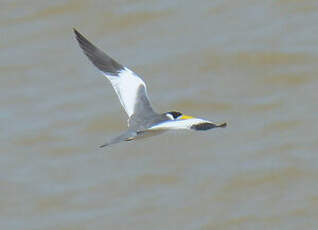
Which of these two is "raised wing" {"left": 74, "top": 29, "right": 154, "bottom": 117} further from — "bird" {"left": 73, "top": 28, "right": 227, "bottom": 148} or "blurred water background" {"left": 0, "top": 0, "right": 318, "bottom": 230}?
"blurred water background" {"left": 0, "top": 0, "right": 318, "bottom": 230}

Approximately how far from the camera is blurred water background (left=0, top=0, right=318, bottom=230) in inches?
350

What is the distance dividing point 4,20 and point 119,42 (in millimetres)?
1735

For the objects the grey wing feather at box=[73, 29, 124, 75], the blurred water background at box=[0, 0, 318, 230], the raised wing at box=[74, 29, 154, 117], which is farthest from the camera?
the blurred water background at box=[0, 0, 318, 230]

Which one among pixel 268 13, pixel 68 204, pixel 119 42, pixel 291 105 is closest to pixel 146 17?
pixel 119 42

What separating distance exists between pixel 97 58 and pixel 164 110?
166cm

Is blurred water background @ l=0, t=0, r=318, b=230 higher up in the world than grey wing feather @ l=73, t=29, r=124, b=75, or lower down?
lower down

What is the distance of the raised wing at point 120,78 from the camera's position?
8.45 metres

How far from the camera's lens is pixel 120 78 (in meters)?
8.73

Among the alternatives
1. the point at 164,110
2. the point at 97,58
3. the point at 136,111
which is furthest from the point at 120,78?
the point at 164,110

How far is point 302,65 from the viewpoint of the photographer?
10758 millimetres

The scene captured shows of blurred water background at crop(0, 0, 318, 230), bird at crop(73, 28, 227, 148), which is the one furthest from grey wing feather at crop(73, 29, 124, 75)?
blurred water background at crop(0, 0, 318, 230)

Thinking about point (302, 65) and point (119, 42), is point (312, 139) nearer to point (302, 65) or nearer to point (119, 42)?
point (302, 65)

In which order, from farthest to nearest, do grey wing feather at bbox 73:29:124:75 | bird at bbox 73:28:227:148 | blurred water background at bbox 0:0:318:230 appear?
1. blurred water background at bbox 0:0:318:230
2. grey wing feather at bbox 73:29:124:75
3. bird at bbox 73:28:227:148

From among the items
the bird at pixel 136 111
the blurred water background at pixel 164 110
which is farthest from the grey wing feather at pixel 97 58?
the blurred water background at pixel 164 110
